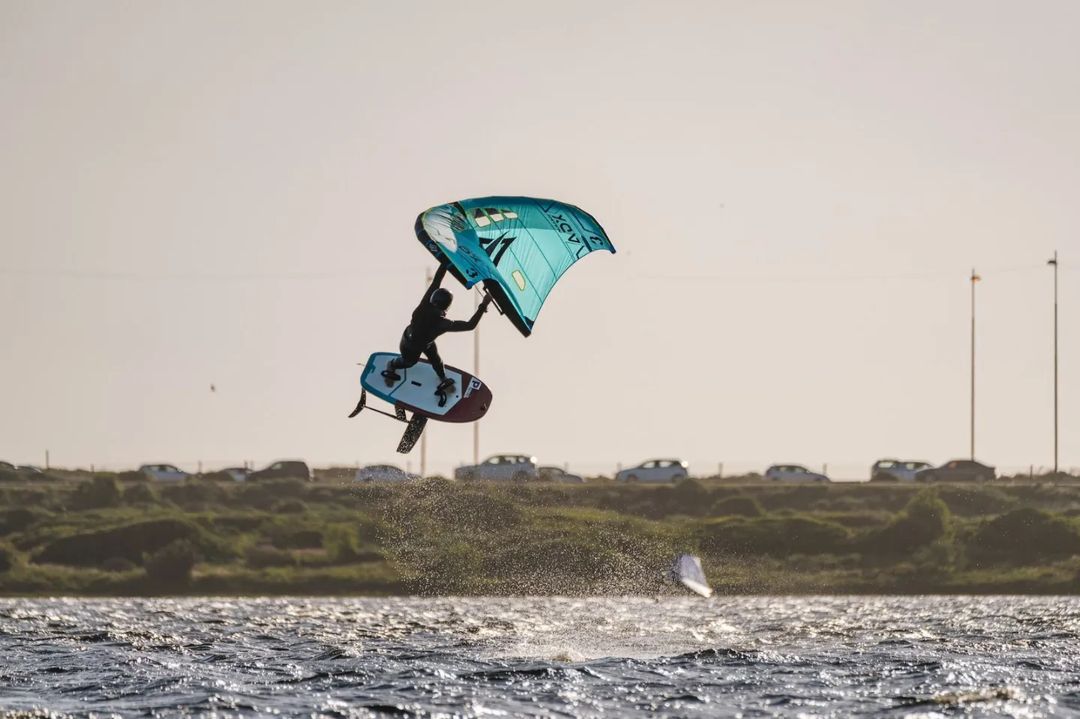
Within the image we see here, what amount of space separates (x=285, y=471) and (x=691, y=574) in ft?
101

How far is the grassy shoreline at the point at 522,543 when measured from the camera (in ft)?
190

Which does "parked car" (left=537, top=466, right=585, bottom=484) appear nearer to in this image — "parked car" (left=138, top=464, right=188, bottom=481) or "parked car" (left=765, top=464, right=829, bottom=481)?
"parked car" (left=765, top=464, right=829, bottom=481)

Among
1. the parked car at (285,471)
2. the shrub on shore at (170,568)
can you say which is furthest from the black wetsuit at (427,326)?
the parked car at (285,471)

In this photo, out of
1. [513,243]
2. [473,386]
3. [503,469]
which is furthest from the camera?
[503,469]

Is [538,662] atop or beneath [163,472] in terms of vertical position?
beneath

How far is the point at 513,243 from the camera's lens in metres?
29.5

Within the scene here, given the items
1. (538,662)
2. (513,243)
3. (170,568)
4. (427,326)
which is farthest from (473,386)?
(170,568)

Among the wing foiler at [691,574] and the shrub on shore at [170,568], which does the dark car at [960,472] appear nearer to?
the wing foiler at [691,574]

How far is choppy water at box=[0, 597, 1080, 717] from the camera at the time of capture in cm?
2481

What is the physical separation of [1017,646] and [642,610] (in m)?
16.2

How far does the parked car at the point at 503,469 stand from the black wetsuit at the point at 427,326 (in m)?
46.1

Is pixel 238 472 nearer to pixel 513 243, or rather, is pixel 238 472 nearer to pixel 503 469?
pixel 503 469

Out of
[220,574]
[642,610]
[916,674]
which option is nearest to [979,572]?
[642,610]

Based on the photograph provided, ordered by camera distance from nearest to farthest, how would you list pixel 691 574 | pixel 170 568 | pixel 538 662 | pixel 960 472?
pixel 538 662, pixel 170 568, pixel 691 574, pixel 960 472
